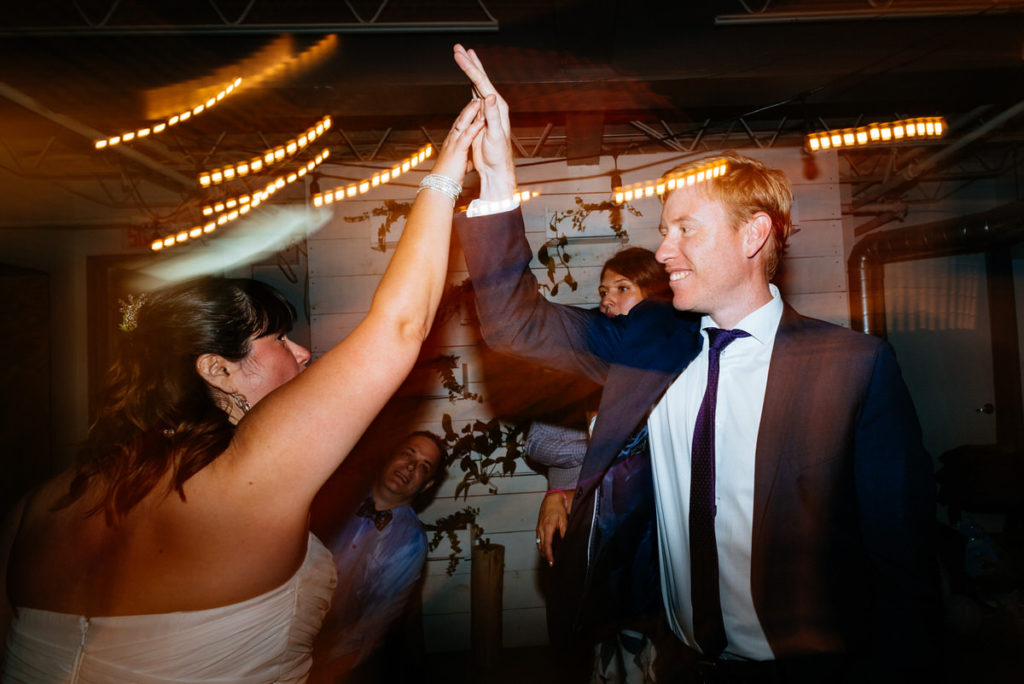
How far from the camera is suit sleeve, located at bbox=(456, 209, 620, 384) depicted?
134cm

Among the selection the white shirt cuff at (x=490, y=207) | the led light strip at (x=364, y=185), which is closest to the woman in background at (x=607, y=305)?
the led light strip at (x=364, y=185)

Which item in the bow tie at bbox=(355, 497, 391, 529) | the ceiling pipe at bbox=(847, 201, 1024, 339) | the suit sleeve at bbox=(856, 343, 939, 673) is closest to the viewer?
the suit sleeve at bbox=(856, 343, 939, 673)

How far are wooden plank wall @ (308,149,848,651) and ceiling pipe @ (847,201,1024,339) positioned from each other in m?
1.11

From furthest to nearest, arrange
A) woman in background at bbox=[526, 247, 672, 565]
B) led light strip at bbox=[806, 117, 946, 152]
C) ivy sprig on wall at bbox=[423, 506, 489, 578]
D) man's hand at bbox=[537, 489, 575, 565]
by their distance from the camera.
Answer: ivy sprig on wall at bbox=[423, 506, 489, 578], led light strip at bbox=[806, 117, 946, 152], woman in background at bbox=[526, 247, 672, 565], man's hand at bbox=[537, 489, 575, 565]

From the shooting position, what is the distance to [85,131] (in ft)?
13.6

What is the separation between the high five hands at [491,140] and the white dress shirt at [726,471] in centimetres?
Result: 91

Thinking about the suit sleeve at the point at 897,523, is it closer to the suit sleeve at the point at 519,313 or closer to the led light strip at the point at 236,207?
the suit sleeve at the point at 519,313

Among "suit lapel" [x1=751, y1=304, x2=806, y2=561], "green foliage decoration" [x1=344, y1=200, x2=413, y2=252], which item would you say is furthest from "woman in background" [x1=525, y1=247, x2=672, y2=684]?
"green foliage decoration" [x1=344, y1=200, x2=413, y2=252]

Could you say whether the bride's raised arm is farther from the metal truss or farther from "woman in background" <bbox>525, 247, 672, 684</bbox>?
the metal truss

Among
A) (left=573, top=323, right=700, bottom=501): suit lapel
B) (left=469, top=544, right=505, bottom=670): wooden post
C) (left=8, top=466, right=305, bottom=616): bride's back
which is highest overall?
(left=573, top=323, right=700, bottom=501): suit lapel

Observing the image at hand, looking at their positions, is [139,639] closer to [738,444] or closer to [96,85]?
[738,444]

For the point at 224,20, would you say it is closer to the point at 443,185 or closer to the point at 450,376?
the point at 450,376

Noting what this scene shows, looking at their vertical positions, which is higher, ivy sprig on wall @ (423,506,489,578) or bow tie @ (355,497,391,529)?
bow tie @ (355,497,391,529)

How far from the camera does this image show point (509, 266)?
1381mm
